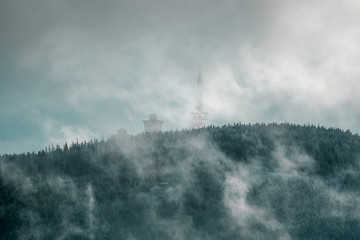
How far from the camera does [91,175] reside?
3738cm

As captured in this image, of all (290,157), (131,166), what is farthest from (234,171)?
(131,166)

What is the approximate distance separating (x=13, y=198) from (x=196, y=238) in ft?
49.3

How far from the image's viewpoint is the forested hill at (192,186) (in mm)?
29219

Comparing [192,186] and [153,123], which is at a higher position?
[153,123]

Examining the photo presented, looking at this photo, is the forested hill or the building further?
the building

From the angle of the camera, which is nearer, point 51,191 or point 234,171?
point 51,191

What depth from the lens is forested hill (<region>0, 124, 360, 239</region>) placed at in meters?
29.2

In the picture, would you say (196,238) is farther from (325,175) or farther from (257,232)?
(325,175)

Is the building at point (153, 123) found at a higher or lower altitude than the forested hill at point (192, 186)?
higher

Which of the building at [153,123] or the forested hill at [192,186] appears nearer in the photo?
the forested hill at [192,186]

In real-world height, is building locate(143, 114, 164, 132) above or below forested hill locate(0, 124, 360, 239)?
above

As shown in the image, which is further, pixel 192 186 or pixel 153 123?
pixel 153 123

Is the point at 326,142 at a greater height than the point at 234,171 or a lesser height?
greater

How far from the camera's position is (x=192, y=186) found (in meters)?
35.8
